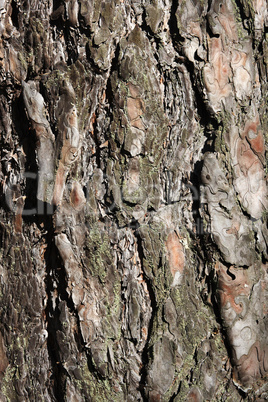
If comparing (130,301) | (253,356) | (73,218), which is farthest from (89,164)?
Result: (253,356)

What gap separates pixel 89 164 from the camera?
1.29m

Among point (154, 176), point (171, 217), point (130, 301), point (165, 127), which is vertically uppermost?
point (165, 127)

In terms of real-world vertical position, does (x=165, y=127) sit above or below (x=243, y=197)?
above

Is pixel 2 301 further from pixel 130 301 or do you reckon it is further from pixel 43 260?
pixel 130 301

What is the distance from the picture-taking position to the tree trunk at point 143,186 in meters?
1.26

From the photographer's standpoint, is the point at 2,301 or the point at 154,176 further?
the point at 2,301

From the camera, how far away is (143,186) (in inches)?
50.4

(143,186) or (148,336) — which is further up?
(143,186)

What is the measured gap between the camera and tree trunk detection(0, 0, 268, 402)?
49.6 inches

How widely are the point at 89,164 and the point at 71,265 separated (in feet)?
0.88

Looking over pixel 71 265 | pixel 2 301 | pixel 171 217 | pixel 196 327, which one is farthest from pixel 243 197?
pixel 2 301

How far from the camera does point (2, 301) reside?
1.40 metres

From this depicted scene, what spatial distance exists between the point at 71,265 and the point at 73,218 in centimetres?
12

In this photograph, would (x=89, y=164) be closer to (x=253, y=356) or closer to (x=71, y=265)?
(x=71, y=265)
